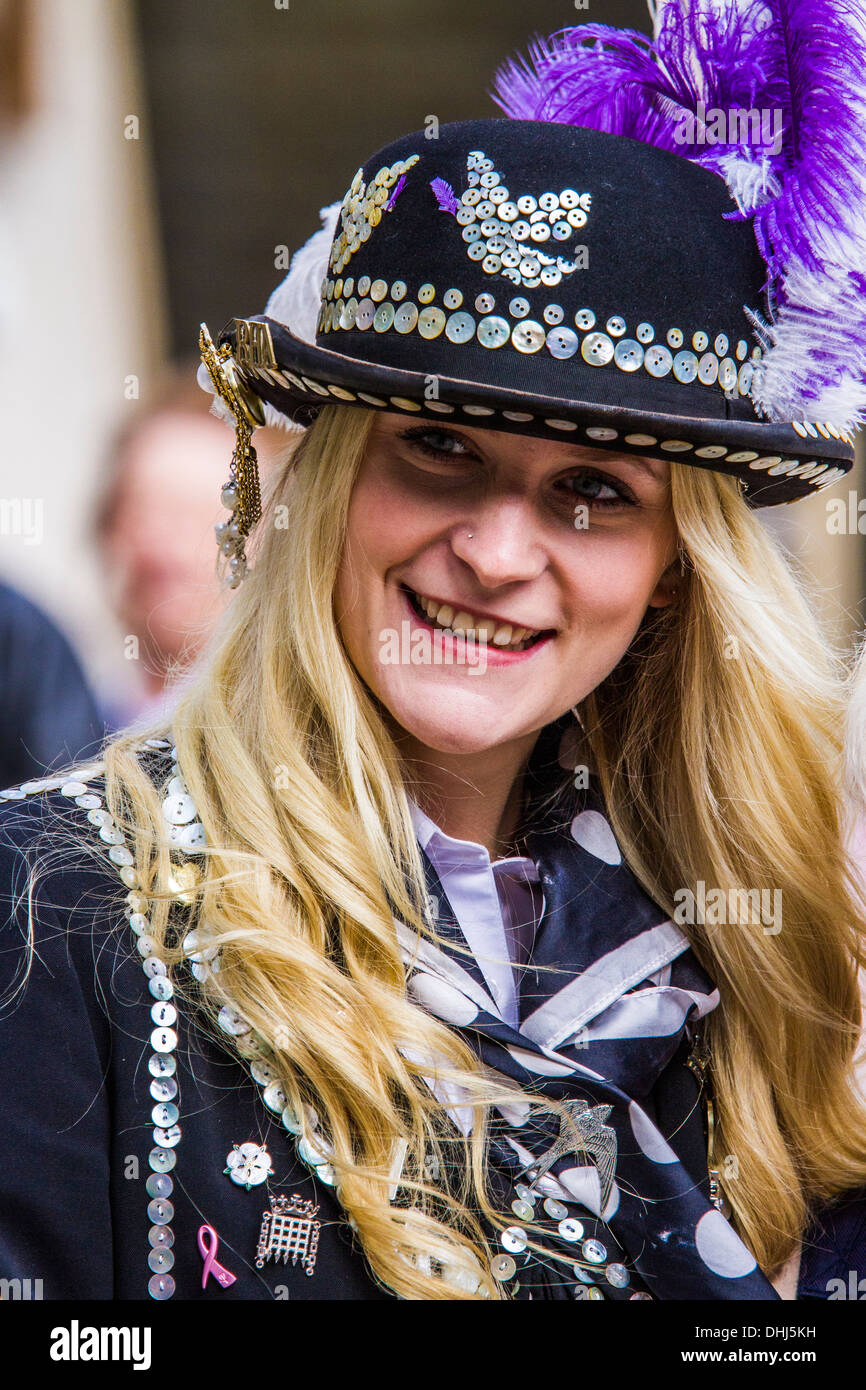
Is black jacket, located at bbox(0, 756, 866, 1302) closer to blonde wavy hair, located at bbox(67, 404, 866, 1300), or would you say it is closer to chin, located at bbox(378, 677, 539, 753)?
blonde wavy hair, located at bbox(67, 404, 866, 1300)

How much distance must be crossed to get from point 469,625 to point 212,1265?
772mm

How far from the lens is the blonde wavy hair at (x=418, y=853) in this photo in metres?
1.48

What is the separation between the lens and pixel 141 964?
1.48 metres

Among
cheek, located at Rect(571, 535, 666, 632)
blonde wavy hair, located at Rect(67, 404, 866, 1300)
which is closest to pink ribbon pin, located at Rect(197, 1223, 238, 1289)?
blonde wavy hair, located at Rect(67, 404, 866, 1300)

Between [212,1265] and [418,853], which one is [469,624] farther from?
[212,1265]

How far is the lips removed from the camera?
161 cm

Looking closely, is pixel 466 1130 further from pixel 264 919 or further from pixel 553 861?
pixel 553 861

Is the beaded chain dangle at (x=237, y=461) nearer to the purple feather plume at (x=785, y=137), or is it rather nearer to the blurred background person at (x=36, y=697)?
the purple feather plume at (x=785, y=137)

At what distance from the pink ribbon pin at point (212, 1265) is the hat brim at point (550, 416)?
937mm

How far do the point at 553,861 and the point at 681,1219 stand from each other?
503 mm

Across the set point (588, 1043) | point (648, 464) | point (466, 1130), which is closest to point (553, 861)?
point (588, 1043)
